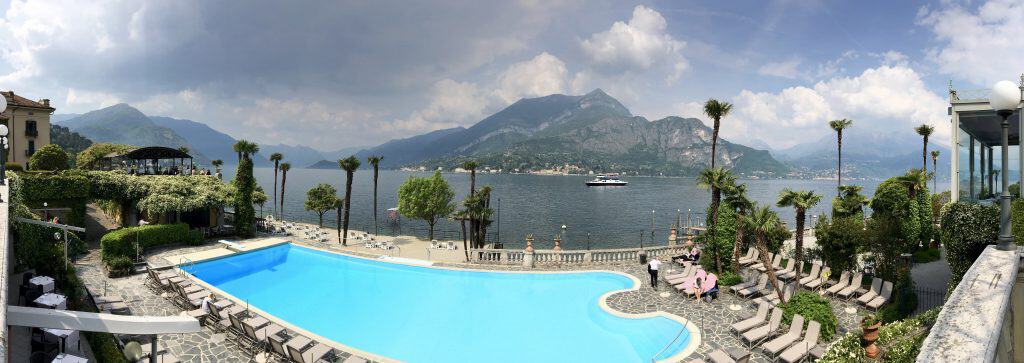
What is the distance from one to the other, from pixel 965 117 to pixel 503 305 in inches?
643

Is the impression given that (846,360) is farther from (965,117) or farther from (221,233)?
(221,233)

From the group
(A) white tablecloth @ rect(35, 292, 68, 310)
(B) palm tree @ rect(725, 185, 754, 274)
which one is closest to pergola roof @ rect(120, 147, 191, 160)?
(A) white tablecloth @ rect(35, 292, 68, 310)

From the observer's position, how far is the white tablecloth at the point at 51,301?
1120cm

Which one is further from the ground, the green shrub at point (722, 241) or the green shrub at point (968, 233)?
the green shrub at point (968, 233)

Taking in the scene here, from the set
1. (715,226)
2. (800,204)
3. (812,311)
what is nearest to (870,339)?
(812,311)

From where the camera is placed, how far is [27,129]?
41125 mm

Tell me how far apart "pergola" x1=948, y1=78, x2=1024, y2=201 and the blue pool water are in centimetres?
990

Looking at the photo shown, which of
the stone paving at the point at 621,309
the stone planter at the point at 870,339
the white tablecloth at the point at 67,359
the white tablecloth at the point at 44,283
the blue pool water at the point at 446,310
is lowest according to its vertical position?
the blue pool water at the point at 446,310

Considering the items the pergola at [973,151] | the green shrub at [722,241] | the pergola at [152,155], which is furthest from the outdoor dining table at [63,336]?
the pergola at [152,155]

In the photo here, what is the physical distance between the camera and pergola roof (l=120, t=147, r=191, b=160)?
3278cm

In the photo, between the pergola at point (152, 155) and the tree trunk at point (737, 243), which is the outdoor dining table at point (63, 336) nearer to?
the tree trunk at point (737, 243)

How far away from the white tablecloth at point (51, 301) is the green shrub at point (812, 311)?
2051 cm

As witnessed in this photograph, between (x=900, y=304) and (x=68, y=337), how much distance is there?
23.7m

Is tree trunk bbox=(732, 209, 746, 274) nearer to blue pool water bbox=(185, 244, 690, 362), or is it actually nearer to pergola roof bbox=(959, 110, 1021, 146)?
blue pool water bbox=(185, 244, 690, 362)
